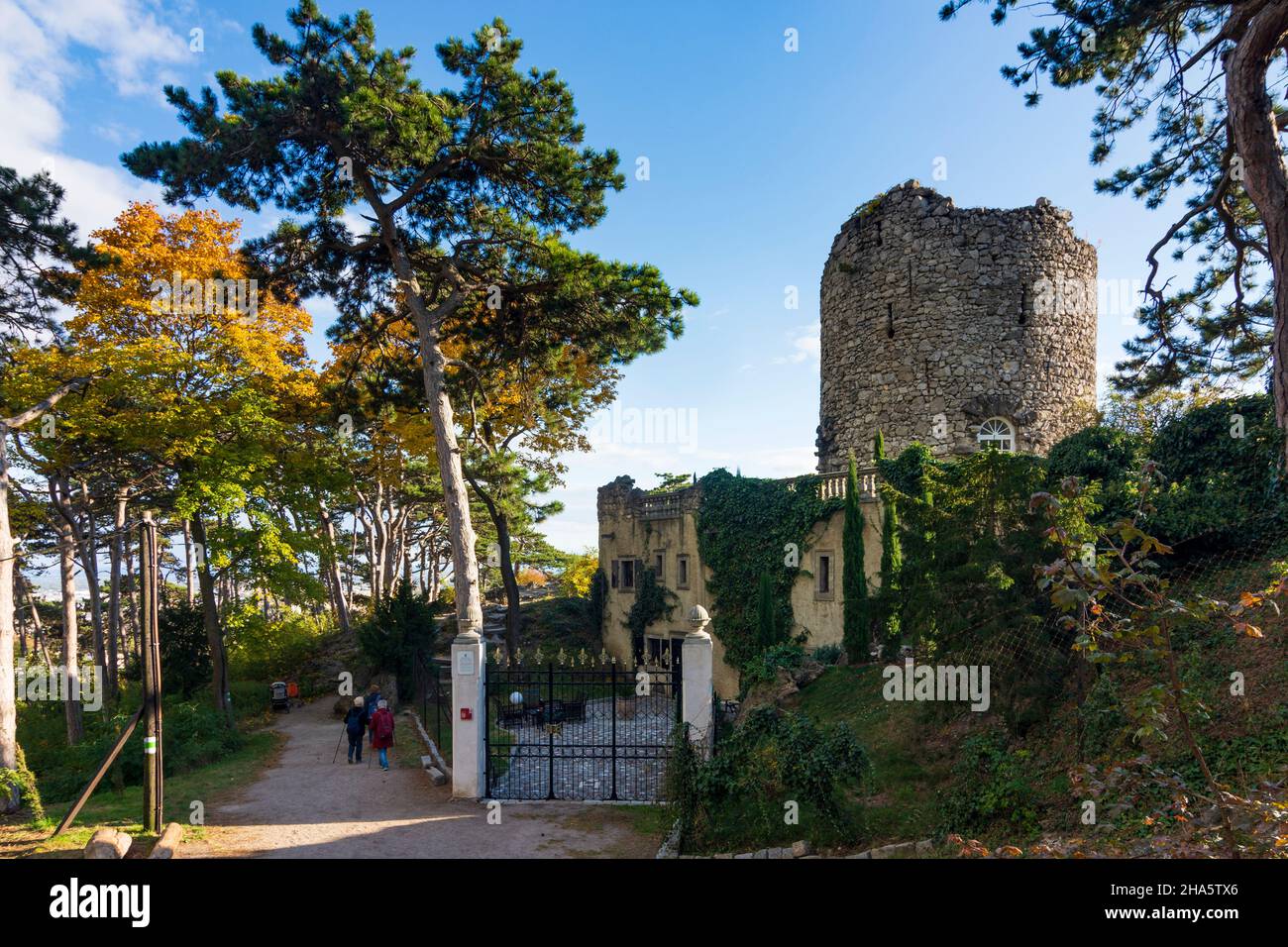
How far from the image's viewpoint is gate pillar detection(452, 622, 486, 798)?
11289mm

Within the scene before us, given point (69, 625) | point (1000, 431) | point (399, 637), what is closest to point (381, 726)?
point (399, 637)

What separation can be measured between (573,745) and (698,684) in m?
2.28

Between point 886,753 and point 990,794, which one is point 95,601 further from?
point 990,794

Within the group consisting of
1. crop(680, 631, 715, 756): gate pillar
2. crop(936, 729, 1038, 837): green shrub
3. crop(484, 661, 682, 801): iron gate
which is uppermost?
crop(680, 631, 715, 756): gate pillar

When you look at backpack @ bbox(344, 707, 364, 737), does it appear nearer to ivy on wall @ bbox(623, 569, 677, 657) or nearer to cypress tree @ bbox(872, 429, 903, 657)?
cypress tree @ bbox(872, 429, 903, 657)

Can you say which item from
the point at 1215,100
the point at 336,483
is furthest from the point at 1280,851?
the point at 336,483

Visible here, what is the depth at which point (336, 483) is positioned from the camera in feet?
66.9

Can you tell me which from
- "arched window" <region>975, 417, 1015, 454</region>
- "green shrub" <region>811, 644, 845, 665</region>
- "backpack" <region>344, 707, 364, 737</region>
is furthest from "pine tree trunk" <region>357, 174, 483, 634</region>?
"arched window" <region>975, 417, 1015, 454</region>

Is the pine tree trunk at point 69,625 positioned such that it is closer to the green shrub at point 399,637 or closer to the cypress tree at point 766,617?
the green shrub at point 399,637

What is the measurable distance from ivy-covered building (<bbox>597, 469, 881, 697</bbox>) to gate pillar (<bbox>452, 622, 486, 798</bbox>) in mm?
7193

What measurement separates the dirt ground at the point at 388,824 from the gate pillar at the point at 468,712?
1.14 feet
